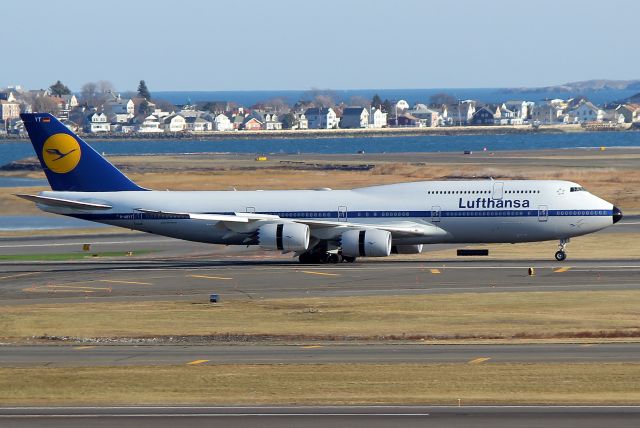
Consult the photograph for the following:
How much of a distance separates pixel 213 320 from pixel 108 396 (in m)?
15.1

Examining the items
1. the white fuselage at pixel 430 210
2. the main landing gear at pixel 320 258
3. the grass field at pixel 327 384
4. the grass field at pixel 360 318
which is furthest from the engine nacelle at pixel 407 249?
the grass field at pixel 327 384

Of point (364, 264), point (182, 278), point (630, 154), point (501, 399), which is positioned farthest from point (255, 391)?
point (630, 154)

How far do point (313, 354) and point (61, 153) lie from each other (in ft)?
114

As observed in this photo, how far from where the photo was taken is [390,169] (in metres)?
149

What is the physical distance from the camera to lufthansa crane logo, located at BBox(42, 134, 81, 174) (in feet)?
221

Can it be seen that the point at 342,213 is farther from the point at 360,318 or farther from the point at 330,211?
the point at 360,318

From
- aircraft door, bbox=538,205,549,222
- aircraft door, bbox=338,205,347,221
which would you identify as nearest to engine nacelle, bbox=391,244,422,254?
aircraft door, bbox=338,205,347,221

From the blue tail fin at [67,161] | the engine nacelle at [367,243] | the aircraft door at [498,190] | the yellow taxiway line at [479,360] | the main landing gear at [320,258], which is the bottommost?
the main landing gear at [320,258]

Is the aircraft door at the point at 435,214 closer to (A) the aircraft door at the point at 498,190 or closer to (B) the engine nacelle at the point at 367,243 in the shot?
(B) the engine nacelle at the point at 367,243

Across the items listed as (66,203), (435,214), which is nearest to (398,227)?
(435,214)

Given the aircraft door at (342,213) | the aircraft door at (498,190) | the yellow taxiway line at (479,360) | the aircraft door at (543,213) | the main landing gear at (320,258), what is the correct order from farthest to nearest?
the main landing gear at (320,258) < the aircraft door at (342,213) < the aircraft door at (498,190) < the aircraft door at (543,213) < the yellow taxiway line at (479,360)
